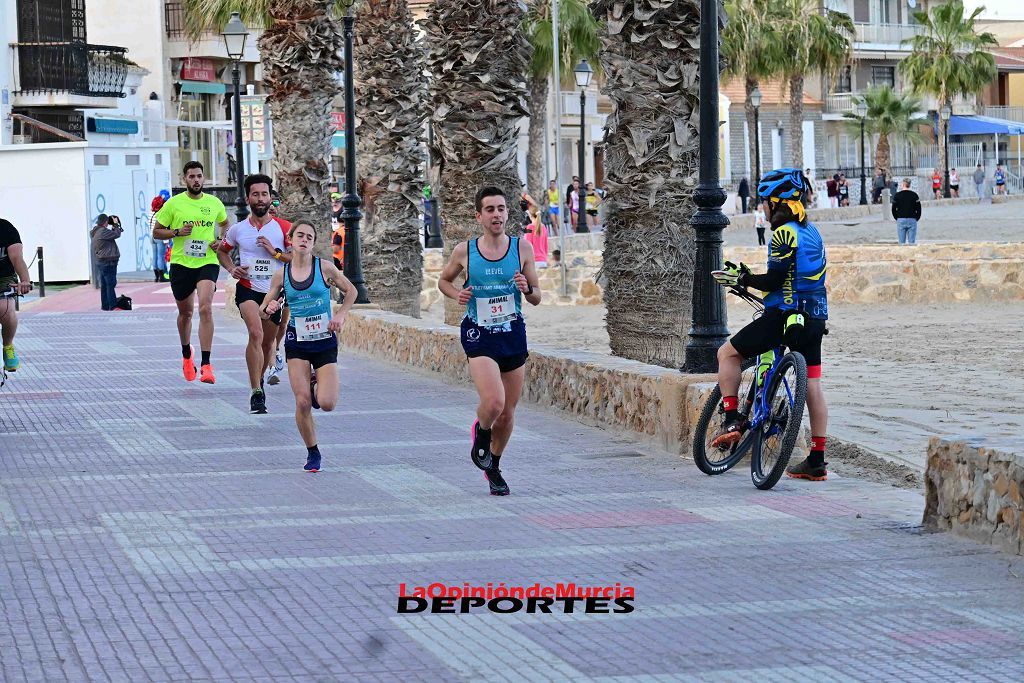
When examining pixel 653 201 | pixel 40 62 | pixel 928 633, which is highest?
pixel 40 62

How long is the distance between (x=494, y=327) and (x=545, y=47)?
123ft

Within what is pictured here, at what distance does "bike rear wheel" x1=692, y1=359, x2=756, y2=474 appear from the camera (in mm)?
9320

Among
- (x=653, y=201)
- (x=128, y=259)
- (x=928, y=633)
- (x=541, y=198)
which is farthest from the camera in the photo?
(x=541, y=198)

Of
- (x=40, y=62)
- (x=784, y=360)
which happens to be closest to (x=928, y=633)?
(x=784, y=360)

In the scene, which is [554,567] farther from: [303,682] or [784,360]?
[784,360]

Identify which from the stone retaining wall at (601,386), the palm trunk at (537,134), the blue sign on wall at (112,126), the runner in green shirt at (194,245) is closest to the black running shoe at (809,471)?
the stone retaining wall at (601,386)

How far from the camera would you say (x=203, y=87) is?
51.2 metres

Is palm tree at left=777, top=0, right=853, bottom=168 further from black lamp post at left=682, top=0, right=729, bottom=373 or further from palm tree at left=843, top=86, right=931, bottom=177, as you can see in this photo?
black lamp post at left=682, top=0, right=729, bottom=373

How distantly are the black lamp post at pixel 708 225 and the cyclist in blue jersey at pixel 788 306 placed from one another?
1.18 meters

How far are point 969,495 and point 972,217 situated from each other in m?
46.4

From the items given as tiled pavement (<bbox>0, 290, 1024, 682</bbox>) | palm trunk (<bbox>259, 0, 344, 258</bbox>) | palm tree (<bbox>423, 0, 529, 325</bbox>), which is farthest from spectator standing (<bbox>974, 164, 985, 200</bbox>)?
tiled pavement (<bbox>0, 290, 1024, 682</bbox>)

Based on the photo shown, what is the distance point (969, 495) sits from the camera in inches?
294

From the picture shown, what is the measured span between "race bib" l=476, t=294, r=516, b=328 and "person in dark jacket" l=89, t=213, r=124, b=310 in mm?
17813

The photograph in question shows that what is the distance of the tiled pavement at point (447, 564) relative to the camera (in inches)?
221
